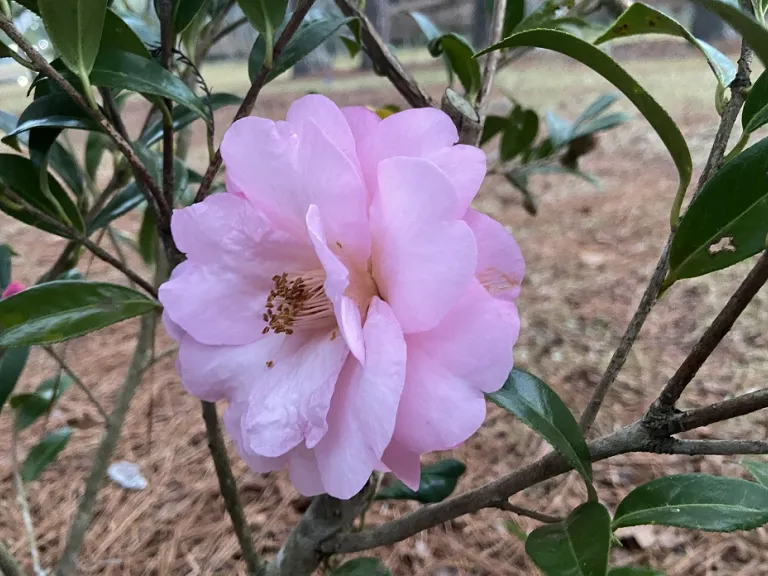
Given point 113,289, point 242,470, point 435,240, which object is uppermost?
point 435,240

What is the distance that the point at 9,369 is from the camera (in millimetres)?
760

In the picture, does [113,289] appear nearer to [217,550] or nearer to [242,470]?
[217,550]

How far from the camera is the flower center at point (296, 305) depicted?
1.50ft

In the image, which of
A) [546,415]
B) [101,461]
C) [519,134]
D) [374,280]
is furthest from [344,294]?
[519,134]

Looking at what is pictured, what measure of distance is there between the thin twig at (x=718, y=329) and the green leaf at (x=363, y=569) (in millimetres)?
330

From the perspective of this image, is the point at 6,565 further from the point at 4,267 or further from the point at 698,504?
the point at 698,504

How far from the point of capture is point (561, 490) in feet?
3.74

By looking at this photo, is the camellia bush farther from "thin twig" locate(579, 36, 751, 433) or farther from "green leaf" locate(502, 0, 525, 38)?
"green leaf" locate(502, 0, 525, 38)

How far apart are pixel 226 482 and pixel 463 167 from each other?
446 millimetres

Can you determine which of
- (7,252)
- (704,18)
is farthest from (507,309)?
(704,18)

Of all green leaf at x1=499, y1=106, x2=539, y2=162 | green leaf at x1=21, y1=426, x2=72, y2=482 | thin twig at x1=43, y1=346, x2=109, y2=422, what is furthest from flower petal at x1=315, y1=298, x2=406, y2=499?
green leaf at x1=499, y1=106, x2=539, y2=162

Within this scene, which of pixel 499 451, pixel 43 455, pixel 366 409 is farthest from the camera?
pixel 499 451

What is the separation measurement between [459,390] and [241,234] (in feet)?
0.61

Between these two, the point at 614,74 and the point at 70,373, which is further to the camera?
the point at 70,373
